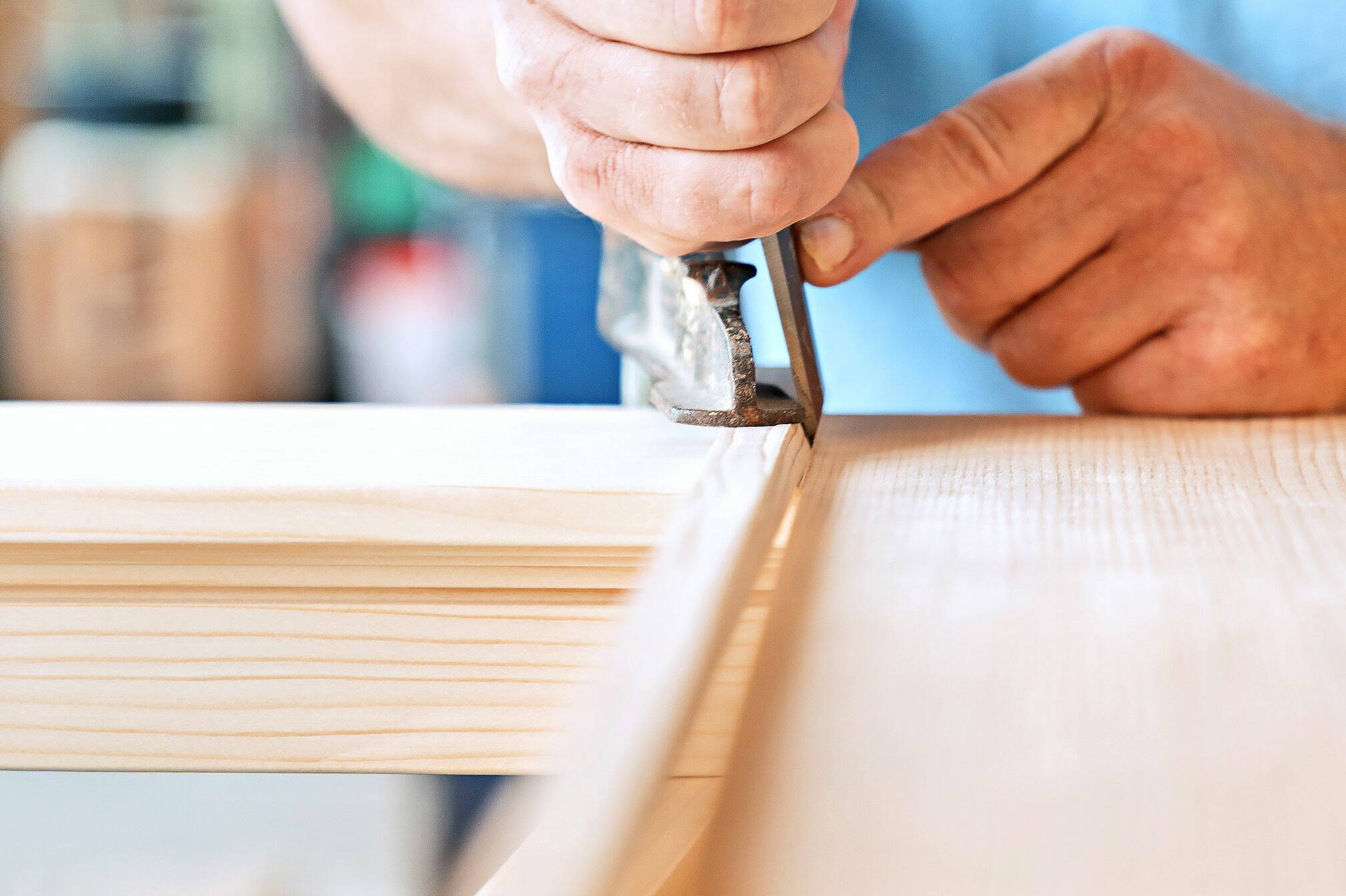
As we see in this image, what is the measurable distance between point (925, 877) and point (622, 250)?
2.29 ft

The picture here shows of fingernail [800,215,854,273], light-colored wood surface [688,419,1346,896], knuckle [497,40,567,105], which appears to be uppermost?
knuckle [497,40,567,105]

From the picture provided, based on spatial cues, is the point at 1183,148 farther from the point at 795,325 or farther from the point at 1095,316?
the point at 795,325

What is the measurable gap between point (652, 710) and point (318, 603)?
0.96ft

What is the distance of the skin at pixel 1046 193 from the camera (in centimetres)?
51

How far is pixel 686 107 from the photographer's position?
49 cm

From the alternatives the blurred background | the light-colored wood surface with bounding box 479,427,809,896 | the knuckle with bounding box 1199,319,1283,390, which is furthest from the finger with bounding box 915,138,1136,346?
the blurred background

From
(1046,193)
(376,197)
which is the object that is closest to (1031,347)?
(1046,193)

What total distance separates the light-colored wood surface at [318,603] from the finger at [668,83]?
0.15m

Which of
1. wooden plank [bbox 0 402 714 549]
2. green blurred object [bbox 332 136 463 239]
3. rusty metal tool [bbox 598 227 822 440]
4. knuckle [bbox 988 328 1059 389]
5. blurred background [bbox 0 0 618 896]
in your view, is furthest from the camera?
green blurred object [bbox 332 136 463 239]

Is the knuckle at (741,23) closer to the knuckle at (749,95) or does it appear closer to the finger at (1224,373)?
the knuckle at (749,95)

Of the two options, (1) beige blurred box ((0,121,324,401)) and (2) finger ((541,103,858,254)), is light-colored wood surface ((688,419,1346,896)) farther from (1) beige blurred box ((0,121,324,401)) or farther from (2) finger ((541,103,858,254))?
(1) beige blurred box ((0,121,324,401))

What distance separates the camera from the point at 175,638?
0.46 meters

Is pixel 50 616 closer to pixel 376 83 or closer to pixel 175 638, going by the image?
pixel 175 638

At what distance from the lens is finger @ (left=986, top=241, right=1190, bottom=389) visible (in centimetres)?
72
